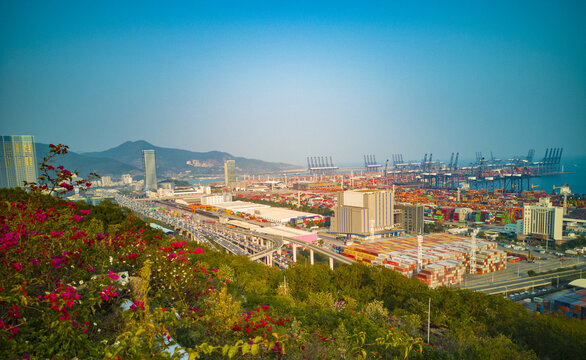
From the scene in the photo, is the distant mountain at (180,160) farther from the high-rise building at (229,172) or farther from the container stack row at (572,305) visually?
the container stack row at (572,305)

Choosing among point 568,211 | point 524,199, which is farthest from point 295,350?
point 524,199

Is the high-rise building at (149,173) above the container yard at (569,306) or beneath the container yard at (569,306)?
above

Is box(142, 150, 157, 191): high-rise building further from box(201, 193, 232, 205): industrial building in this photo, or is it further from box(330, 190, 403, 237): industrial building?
box(330, 190, 403, 237): industrial building

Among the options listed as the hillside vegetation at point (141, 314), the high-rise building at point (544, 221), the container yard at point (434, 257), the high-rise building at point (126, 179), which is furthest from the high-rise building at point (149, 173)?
the hillside vegetation at point (141, 314)

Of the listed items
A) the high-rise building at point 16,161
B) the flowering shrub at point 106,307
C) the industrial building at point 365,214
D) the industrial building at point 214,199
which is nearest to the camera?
the flowering shrub at point 106,307

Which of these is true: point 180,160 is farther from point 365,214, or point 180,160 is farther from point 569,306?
point 569,306

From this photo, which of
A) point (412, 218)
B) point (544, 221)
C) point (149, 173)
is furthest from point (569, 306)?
point (149, 173)

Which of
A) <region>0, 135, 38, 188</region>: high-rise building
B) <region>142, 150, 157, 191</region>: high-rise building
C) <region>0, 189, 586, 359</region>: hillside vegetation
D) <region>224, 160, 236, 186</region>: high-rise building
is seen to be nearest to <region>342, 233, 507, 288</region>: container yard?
<region>0, 189, 586, 359</region>: hillside vegetation
